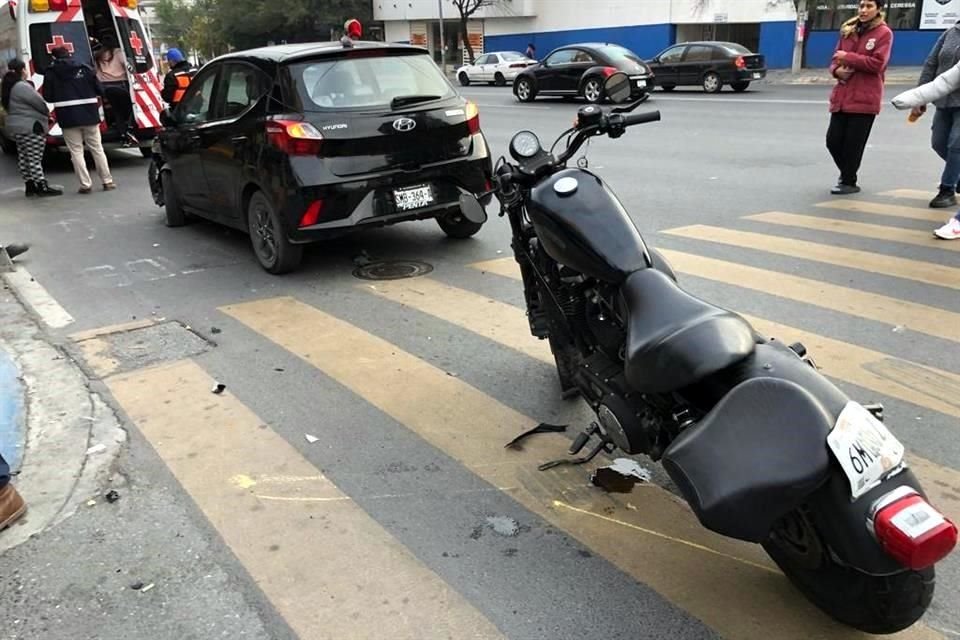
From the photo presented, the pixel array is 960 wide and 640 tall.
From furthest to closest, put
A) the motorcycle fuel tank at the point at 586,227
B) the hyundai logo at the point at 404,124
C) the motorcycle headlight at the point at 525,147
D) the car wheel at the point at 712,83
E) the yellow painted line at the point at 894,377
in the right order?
1. the car wheel at the point at 712,83
2. the hyundai logo at the point at 404,124
3. the motorcycle headlight at the point at 525,147
4. the yellow painted line at the point at 894,377
5. the motorcycle fuel tank at the point at 586,227

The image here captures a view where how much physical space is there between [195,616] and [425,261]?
4478mm

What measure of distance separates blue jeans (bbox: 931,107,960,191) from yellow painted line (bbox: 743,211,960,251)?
2.96 feet

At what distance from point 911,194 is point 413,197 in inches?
212

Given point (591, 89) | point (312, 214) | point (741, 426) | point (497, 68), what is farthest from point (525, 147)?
point (497, 68)

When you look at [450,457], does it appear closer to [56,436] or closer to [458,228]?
[56,436]

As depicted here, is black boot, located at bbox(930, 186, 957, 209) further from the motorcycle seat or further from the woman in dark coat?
the woman in dark coat

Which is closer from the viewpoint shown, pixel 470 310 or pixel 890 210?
pixel 470 310

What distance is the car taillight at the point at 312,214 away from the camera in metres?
6.16

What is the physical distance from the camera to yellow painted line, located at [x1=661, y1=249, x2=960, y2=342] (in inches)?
200

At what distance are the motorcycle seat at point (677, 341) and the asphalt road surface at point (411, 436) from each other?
2.78 feet

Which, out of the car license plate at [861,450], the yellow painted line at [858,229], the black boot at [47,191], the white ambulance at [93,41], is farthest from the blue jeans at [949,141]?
the white ambulance at [93,41]

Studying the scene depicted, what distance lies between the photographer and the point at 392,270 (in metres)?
6.79

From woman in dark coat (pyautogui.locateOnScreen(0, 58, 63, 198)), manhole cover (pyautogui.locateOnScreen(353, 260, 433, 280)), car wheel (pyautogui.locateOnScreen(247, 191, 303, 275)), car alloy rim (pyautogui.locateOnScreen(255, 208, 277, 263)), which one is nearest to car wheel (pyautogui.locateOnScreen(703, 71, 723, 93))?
woman in dark coat (pyautogui.locateOnScreen(0, 58, 63, 198))

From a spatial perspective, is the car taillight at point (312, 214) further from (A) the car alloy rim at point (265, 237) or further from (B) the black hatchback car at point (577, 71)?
(B) the black hatchback car at point (577, 71)
